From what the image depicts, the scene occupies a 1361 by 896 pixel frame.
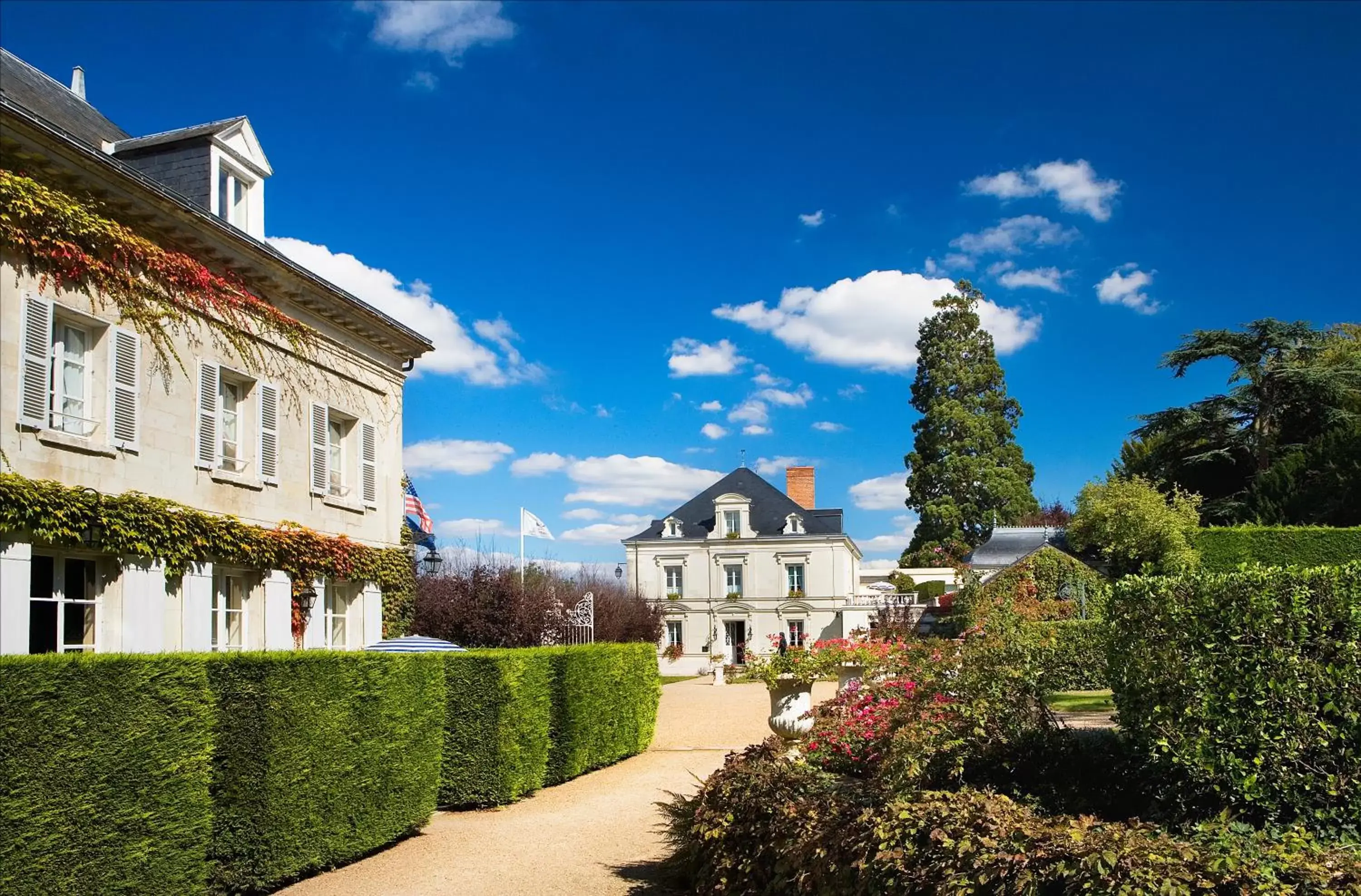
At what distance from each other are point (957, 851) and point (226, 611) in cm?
952

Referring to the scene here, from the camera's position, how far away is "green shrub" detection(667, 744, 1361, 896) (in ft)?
14.1

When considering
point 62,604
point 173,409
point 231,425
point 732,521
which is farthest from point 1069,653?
point 732,521

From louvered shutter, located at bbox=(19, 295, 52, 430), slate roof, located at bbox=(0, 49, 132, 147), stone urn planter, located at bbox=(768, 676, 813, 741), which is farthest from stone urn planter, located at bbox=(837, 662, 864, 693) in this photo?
slate roof, located at bbox=(0, 49, 132, 147)

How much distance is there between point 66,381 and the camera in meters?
10.1

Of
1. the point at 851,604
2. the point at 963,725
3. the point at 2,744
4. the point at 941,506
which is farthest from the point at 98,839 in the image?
the point at 851,604

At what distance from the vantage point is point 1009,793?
635 cm

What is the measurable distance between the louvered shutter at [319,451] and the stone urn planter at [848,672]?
701 centimetres

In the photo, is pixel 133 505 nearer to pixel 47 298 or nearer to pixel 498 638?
pixel 47 298

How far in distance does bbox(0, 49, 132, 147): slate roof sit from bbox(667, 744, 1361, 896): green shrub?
30.6 ft

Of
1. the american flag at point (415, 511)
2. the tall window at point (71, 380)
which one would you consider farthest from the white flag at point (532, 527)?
the tall window at point (71, 380)

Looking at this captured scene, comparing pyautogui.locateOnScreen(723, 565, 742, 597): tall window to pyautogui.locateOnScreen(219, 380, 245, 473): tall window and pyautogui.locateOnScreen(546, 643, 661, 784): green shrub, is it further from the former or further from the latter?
pyautogui.locateOnScreen(219, 380, 245, 473): tall window

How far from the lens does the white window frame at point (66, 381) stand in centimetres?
979

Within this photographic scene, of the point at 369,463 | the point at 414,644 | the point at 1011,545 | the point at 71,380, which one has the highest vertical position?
the point at 71,380

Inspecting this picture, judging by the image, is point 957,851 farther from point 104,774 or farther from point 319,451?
point 319,451
